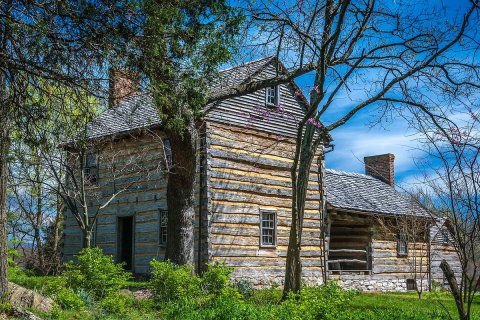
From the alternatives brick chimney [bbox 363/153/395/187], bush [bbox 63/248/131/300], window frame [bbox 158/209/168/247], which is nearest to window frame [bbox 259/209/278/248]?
window frame [bbox 158/209/168/247]

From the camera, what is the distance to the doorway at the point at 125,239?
844 inches

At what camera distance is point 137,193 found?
2077 centimetres

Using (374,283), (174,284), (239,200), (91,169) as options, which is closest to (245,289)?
(239,200)

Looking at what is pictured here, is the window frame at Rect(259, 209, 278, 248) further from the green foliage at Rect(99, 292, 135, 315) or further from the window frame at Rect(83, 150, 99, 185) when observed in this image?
the green foliage at Rect(99, 292, 135, 315)

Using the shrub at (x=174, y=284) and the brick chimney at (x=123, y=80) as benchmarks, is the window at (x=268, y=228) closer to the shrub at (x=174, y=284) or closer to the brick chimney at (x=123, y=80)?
the shrub at (x=174, y=284)

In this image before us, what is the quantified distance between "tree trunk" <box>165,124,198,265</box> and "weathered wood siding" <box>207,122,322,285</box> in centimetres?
323

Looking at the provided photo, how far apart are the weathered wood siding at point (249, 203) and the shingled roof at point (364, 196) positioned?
8.09 ft

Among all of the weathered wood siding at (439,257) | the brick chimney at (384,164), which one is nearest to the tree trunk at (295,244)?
the weathered wood siding at (439,257)

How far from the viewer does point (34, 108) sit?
31.4 ft

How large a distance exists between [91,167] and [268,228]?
7752 millimetres

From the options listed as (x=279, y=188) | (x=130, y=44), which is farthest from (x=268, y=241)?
(x=130, y=44)

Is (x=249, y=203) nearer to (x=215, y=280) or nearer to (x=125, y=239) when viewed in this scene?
(x=125, y=239)

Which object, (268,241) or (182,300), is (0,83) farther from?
(268,241)

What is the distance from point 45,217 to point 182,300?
18687 millimetres
